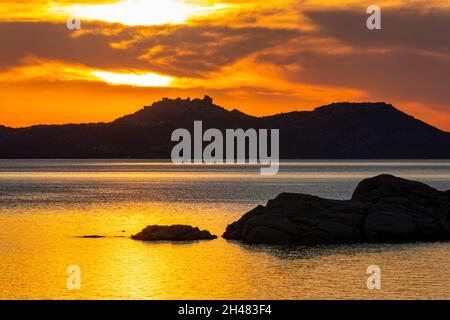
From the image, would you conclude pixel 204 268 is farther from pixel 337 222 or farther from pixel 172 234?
pixel 337 222

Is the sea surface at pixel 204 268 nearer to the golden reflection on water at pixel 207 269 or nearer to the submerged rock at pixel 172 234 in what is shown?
the golden reflection on water at pixel 207 269

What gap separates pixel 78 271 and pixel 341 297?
51.4 feet

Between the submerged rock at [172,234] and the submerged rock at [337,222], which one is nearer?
the submerged rock at [337,222]

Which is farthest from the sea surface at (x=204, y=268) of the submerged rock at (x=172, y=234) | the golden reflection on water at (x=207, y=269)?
the submerged rock at (x=172, y=234)

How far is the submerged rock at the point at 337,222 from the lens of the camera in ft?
190

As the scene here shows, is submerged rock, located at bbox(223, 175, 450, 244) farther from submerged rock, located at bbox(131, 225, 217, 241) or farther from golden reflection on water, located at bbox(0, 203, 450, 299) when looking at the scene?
golden reflection on water, located at bbox(0, 203, 450, 299)

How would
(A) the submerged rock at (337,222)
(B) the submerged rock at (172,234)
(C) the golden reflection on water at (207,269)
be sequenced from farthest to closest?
(B) the submerged rock at (172,234) < (A) the submerged rock at (337,222) < (C) the golden reflection on water at (207,269)

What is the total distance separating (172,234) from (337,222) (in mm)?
12713

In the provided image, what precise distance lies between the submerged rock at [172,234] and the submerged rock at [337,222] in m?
2.05

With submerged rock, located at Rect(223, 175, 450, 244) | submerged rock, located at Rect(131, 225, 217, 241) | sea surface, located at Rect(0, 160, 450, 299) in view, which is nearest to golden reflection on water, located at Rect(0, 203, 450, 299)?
sea surface, located at Rect(0, 160, 450, 299)

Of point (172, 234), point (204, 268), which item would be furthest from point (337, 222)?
point (204, 268)

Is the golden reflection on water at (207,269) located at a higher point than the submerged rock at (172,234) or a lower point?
lower

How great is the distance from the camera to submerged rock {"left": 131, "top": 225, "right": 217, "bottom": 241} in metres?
60.4
